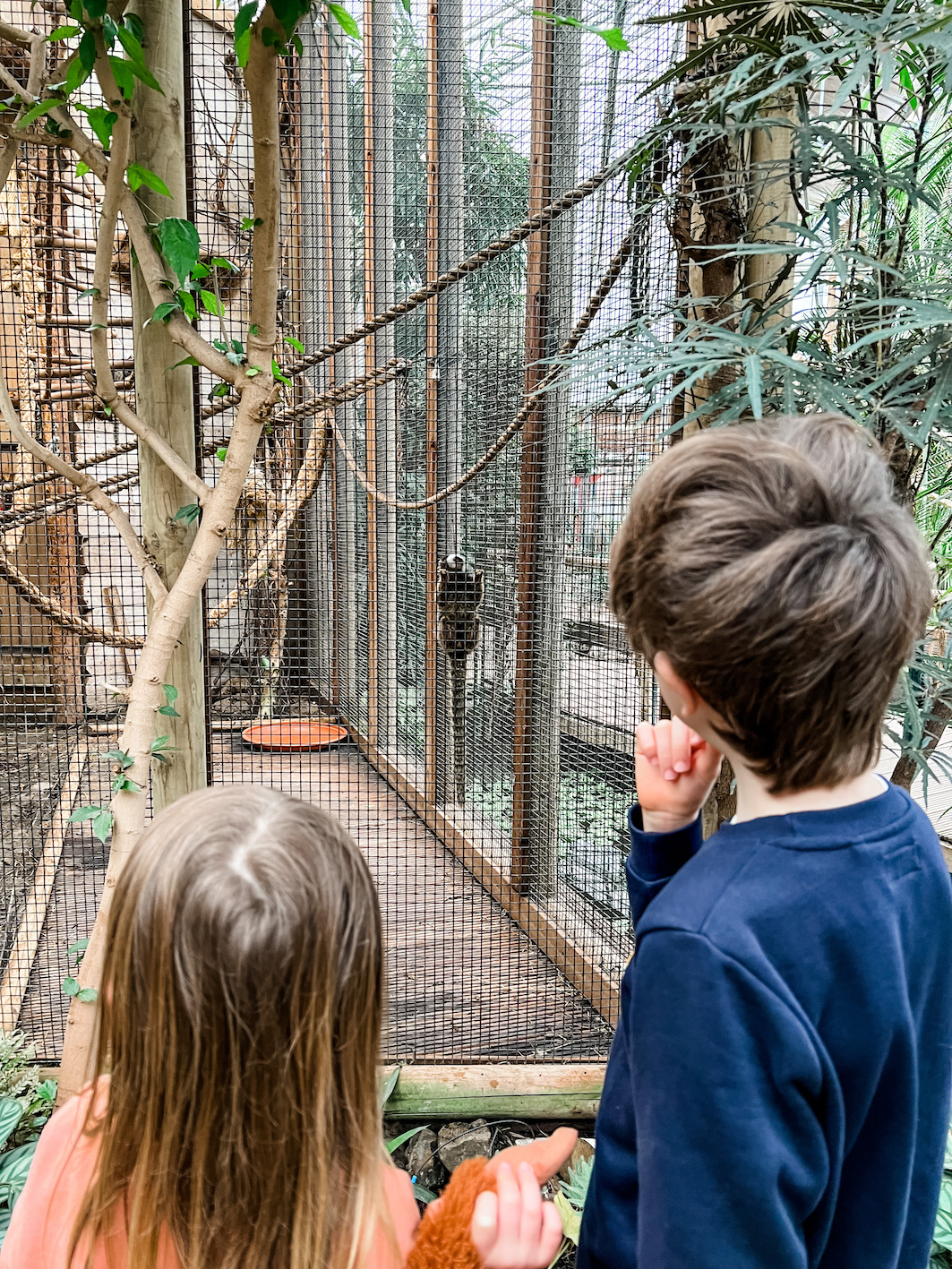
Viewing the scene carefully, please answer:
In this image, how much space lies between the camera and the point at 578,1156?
1693mm

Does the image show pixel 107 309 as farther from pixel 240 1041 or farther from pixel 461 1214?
pixel 461 1214

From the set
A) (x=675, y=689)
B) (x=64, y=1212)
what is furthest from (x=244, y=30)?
(x=64, y=1212)

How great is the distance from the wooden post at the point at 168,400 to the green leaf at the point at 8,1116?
60cm

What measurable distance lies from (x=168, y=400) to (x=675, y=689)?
996mm

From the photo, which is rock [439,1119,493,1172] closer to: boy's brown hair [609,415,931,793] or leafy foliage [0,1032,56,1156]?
leafy foliage [0,1032,56,1156]

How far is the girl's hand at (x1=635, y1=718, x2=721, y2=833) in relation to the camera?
30.1 inches

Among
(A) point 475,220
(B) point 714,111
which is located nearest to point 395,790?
(A) point 475,220

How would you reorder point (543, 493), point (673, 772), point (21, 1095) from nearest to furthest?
point (673, 772), point (21, 1095), point (543, 493)

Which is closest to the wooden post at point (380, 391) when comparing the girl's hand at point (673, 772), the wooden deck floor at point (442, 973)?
the wooden deck floor at point (442, 973)

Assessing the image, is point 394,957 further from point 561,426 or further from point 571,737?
point 561,426

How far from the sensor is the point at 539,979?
7.10 feet

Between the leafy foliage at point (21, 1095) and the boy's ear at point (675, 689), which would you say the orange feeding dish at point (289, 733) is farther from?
the boy's ear at point (675, 689)

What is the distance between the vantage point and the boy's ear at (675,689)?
0.61m

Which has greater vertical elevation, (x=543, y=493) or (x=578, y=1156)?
(x=543, y=493)
